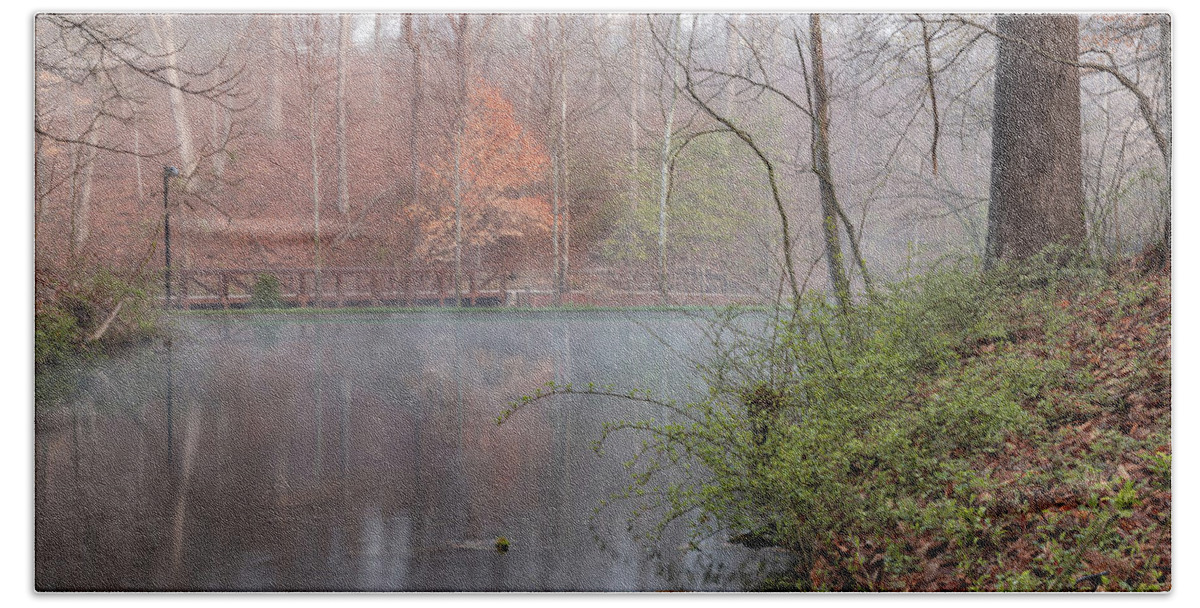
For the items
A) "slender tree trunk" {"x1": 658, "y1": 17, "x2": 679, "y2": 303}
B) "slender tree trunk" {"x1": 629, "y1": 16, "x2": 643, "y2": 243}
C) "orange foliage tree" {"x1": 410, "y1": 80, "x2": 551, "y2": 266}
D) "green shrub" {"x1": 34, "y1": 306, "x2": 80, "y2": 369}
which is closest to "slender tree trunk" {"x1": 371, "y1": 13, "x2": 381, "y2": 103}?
"orange foliage tree" {"x1": 410, "y1": 80, "x2": 551, "y2": 266}

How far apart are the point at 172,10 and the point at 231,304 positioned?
1184 millimetres

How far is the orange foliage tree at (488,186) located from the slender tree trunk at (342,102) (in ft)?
0.89

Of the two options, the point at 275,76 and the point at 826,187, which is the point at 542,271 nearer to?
the point at 826,187

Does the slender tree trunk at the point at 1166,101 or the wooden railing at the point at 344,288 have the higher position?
the slender tree trunk at the point at 1166,101

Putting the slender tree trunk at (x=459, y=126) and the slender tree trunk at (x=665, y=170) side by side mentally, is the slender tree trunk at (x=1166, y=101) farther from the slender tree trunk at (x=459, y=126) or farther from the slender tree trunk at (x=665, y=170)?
the slender tree trunk at (x=459, y=126)

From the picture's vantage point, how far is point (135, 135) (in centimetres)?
414

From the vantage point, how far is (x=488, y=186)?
4.23 metres

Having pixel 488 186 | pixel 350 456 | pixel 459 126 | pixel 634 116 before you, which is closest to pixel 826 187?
pixel 634 116

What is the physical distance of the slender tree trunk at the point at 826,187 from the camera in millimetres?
4094

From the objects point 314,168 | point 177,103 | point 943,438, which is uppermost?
point 177,103

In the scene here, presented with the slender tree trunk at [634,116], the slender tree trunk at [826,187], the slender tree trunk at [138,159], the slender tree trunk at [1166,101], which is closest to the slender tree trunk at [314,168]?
the slender tree trunk at [138,159]

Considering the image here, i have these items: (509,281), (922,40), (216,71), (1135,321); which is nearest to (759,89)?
(922,40)

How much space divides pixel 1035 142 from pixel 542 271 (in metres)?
2.00

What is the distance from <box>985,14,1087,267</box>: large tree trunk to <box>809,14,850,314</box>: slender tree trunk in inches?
24.1
